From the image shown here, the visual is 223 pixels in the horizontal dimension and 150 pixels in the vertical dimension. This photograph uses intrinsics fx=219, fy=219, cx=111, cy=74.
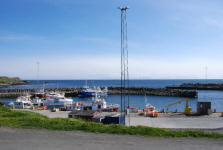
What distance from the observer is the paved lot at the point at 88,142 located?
7.22 metres

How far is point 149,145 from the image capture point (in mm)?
7586

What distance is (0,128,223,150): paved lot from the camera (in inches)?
284

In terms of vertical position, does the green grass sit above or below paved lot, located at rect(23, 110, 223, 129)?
above

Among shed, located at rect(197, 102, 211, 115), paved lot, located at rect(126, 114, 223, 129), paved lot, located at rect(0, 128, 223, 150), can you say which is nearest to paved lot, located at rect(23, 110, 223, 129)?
paved lot, located at rect(126, 114, 223, 129)

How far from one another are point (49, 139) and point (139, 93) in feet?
233

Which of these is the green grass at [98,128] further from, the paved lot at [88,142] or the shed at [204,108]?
the shed at [204,108]

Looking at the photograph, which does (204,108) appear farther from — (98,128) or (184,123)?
(98,128)

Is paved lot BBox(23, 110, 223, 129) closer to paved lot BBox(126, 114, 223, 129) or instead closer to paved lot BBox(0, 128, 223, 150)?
paved lot BBox(126, 114, 223, 129)

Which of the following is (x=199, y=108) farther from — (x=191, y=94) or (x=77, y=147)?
(x=191, y=94)

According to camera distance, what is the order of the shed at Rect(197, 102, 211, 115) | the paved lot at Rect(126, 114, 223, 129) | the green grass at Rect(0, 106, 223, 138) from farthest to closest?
the shed at Rect(197, 102, 211, 115), the paved lot at Rect(126, 114, 223, 129), the green grass at Rect(0, 106, 223, 138)

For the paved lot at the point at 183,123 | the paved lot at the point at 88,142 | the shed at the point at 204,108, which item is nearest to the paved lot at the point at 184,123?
the paved lot at the point at 183,123

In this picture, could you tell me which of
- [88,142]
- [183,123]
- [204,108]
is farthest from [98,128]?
[204,108]

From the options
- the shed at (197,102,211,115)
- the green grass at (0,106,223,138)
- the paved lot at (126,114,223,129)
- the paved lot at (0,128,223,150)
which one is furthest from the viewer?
the shed at (197,102,211,115)

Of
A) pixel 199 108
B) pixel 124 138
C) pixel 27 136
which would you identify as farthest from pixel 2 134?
pixel 199 108
